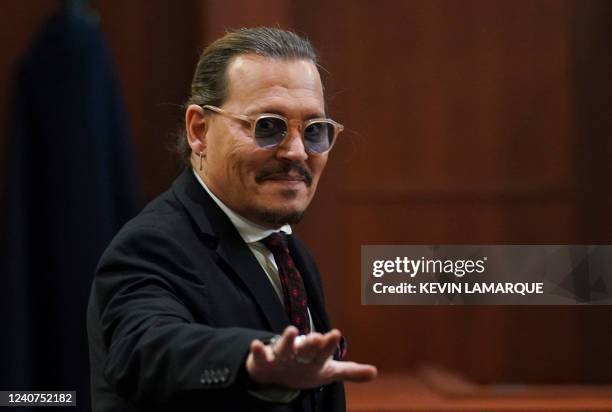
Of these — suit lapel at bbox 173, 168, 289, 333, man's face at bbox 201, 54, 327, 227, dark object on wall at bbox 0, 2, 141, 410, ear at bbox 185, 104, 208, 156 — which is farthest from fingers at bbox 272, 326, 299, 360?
dark object on wall at bbox 0, 2, 141, 410

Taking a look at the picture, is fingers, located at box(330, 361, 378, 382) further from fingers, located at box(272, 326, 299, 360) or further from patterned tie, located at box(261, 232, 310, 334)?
patterned tie, located at box(261, 232, 310, 334)

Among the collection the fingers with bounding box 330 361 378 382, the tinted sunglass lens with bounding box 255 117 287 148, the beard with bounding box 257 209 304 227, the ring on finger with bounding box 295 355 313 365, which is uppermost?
the tinted sunglass lens with bounding box 255 117 287 148

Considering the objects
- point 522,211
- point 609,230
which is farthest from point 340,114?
point 609,230

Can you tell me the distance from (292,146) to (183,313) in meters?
0.33

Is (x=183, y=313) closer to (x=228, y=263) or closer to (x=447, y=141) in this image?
(x=228, y=263)

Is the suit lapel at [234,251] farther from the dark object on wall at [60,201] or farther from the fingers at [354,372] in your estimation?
the dark object on wall at [60,201]

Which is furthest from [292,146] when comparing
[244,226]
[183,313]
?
[183,313]

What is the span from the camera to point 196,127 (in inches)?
59.5

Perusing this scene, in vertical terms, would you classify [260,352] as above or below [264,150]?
below

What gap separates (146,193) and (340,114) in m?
0.54

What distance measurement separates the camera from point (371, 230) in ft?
8.48

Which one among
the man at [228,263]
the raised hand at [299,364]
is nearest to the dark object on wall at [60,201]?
the man at [228,263]

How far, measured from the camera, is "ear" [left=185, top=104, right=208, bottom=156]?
1.50m

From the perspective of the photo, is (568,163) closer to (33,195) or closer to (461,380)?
(461,380)
